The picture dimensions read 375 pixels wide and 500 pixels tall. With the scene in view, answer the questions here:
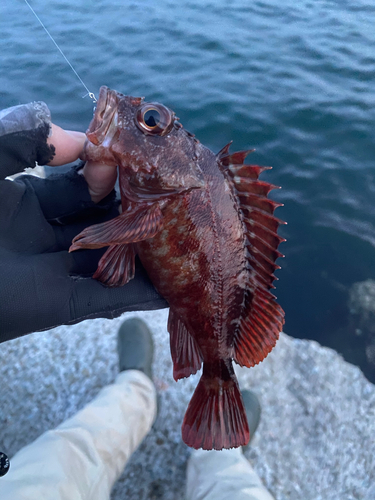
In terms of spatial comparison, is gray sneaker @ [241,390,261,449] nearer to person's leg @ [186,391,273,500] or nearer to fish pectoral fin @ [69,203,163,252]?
person's leg @ [186,391,273,500]

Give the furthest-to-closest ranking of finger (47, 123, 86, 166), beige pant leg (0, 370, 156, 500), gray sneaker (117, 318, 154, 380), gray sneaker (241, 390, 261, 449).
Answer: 1. gray sneaker (117, 318, 154, 380)
2. gray sneaker (241, 390, 261, 449)
3. finger (47, 123, 86, 166)
4. beige pant leg (0, 370, 156, 500)

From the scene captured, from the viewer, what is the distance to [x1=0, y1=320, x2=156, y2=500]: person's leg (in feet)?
6.25

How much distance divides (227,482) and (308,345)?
162 centimetres

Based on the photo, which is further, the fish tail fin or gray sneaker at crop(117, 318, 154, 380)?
gray sneaker at crop(117, 318, 154, 380)

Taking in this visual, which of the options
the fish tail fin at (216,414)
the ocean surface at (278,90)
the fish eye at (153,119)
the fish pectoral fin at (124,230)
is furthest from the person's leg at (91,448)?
the fish eye at (153,119)

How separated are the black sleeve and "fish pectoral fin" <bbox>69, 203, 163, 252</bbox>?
0.59 m

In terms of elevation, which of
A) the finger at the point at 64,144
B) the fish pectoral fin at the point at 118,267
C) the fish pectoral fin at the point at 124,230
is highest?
the finger at the point at 64,144

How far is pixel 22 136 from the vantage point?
196 centimetres

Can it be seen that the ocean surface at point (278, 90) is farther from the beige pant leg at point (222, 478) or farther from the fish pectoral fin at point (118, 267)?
the fish pectoral fin at point (118, 267)

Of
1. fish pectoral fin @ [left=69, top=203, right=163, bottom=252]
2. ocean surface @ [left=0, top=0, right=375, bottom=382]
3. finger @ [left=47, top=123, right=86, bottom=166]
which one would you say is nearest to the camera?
fish pectoral fin @ [left=69, top=203, right=163, bottom=252]

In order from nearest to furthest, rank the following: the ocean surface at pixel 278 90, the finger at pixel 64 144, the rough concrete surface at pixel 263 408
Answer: the finger at pixel 64 144 → the rough concrete surface at pixel 263 408 → the ocean surface at pixel 278 90

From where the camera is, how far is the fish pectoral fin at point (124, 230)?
1.80m

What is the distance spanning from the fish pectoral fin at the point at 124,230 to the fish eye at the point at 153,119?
415 millimetres

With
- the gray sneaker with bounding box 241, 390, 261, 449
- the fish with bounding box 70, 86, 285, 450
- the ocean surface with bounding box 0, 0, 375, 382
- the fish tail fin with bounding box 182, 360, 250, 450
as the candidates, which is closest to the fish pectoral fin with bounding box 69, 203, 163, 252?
the fish with bounding box 70, 86, 285, 450
